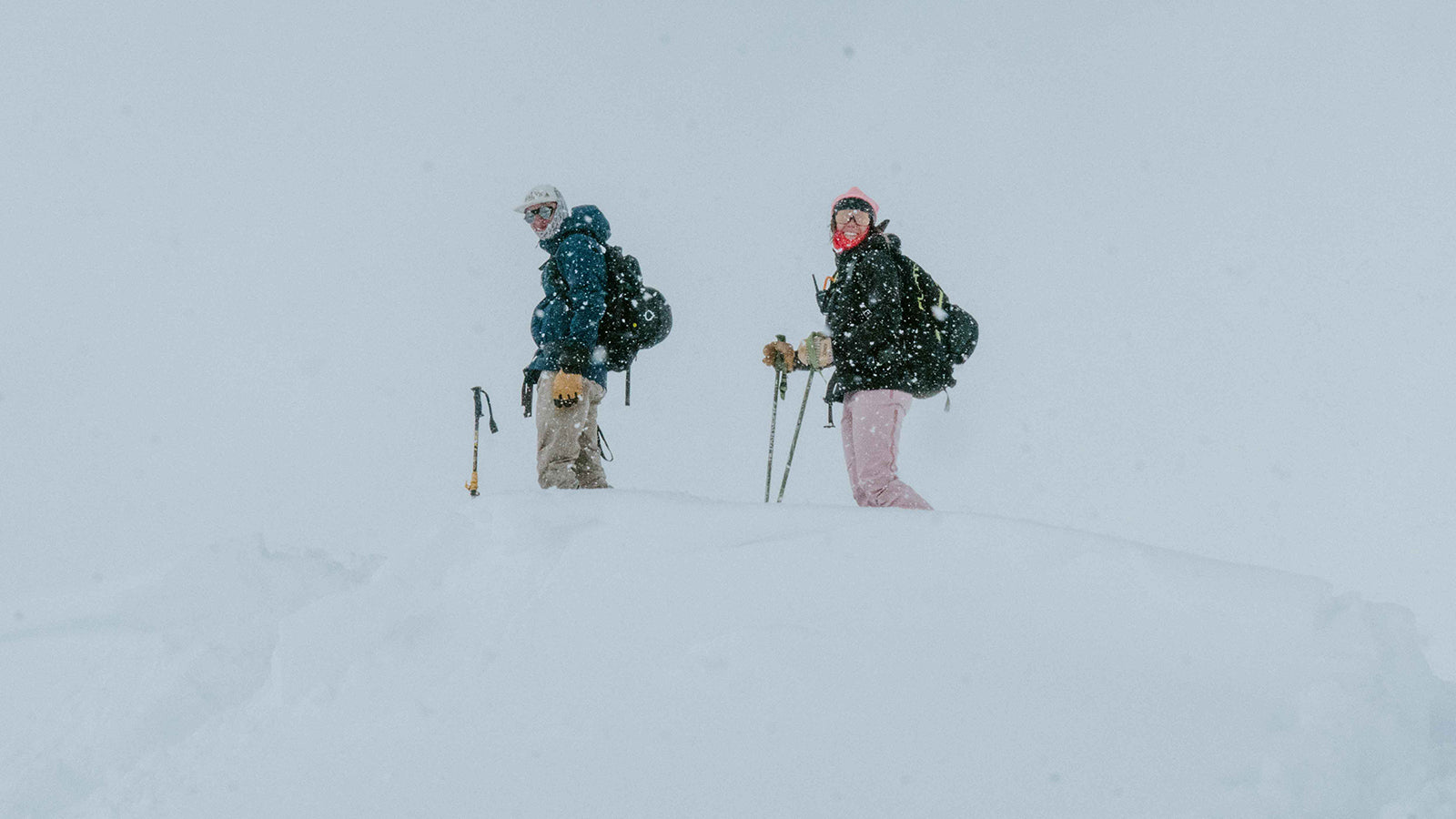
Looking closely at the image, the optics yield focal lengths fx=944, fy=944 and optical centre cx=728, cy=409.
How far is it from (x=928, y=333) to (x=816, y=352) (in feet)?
2.26

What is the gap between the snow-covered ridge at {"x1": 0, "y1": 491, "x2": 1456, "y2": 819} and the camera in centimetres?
277

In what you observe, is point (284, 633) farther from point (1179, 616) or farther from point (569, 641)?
point (1179, 616)

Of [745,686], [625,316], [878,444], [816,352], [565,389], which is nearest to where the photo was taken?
[745,686]

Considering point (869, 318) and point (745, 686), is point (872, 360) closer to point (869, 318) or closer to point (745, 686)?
point (869, 318)

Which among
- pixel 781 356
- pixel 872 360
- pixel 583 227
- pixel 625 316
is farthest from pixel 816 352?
pixel 583 227

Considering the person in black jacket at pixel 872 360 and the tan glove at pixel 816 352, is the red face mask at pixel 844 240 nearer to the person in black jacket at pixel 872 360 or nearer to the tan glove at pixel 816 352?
the person in black jacket at pixel 872 360

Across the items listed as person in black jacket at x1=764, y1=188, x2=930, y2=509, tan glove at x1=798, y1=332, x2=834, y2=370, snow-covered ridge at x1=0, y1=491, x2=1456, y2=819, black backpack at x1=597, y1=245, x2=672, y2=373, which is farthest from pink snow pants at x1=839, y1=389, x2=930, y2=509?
black backpack at x1=597, y1=245, x2=672, y2=373

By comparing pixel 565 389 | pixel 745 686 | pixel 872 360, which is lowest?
pixel 745 686

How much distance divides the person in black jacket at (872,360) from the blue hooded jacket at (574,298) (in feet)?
4.50

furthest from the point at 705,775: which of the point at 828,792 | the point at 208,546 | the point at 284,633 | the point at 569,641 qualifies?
the point at 208,546

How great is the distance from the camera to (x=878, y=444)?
200 inches

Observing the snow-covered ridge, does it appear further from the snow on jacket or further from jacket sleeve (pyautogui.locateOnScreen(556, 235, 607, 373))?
jacket sleeve (pyautogui.locateOnScreen(556, 235, 607, 373))

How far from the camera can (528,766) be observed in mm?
2852

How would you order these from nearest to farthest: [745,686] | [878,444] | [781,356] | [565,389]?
[745,686]
[878,444]
[565,389]
[781,356]
